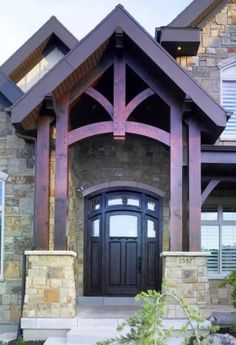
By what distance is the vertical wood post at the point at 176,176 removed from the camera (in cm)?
867

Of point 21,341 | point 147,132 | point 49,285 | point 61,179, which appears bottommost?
point 21,341

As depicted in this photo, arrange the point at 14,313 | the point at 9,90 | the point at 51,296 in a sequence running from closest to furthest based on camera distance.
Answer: the point at 51,296
the point at 14,313
the point at 9,90

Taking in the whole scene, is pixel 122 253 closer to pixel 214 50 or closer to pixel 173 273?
pixel 173 273

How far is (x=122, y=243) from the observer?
1148 cm

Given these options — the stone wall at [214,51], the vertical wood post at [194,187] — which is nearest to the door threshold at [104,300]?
the vertical wood post at [194,187]

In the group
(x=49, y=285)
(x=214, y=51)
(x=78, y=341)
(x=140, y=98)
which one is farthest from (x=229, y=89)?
(x=78, y=341)

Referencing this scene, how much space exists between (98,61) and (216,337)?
4.83 m

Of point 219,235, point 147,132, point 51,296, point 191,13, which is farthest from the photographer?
point 219,235

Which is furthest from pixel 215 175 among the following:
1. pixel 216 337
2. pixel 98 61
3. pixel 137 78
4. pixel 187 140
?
pixel 216 337

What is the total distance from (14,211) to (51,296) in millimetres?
Answer: 2211

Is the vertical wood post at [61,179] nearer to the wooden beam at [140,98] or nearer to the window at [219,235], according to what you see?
the wooden beam at [140,98]

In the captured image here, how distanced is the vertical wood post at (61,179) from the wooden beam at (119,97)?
0.83m

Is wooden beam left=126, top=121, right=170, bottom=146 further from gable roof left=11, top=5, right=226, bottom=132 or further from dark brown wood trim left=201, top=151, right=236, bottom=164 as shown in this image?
dark brown wood trim left=201, top=151, right=236, bottom=164

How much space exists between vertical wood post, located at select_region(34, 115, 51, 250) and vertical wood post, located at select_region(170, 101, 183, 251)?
2.01 m
